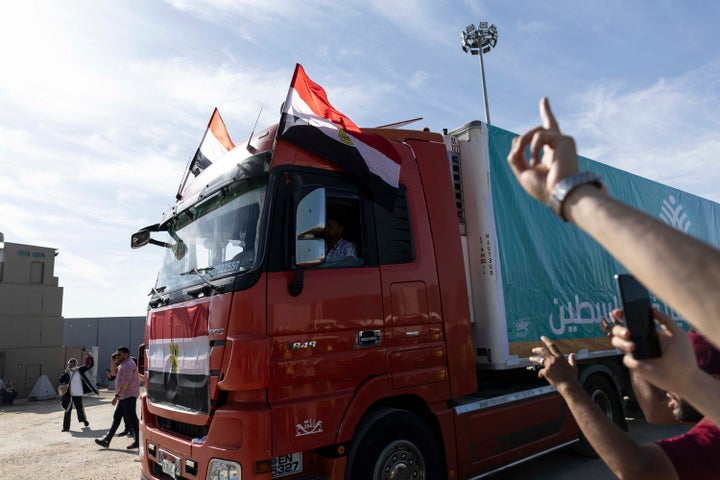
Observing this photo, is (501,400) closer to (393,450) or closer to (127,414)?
(393,450)

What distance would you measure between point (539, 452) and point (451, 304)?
2012 millimetres

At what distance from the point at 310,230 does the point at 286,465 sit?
1593 millimetres

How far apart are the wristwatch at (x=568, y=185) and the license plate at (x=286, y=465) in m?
2.89

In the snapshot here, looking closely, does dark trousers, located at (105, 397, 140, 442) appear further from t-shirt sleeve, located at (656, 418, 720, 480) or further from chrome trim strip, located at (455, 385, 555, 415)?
t-shirt sleeve, located at (656, 418, 720, 480)

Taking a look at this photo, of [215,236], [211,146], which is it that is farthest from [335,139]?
[211,146]

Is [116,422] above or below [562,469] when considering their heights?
above

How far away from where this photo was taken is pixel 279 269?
357 centimetres

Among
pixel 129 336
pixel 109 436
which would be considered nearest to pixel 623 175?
pixel 109 436

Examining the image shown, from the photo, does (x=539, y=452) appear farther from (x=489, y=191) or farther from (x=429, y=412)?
(x=489, y=191)

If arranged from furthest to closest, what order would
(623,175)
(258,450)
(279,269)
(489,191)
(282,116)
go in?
(623,175), (489,191), (282,116), (279,269), (258,450)

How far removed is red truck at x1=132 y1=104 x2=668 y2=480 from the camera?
3436 mm

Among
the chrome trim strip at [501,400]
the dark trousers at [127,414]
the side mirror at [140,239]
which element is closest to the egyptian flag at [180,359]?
the side mirror at [140,239]

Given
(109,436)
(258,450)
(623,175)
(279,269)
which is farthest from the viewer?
(109,436)

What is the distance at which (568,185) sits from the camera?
3.62 feet
